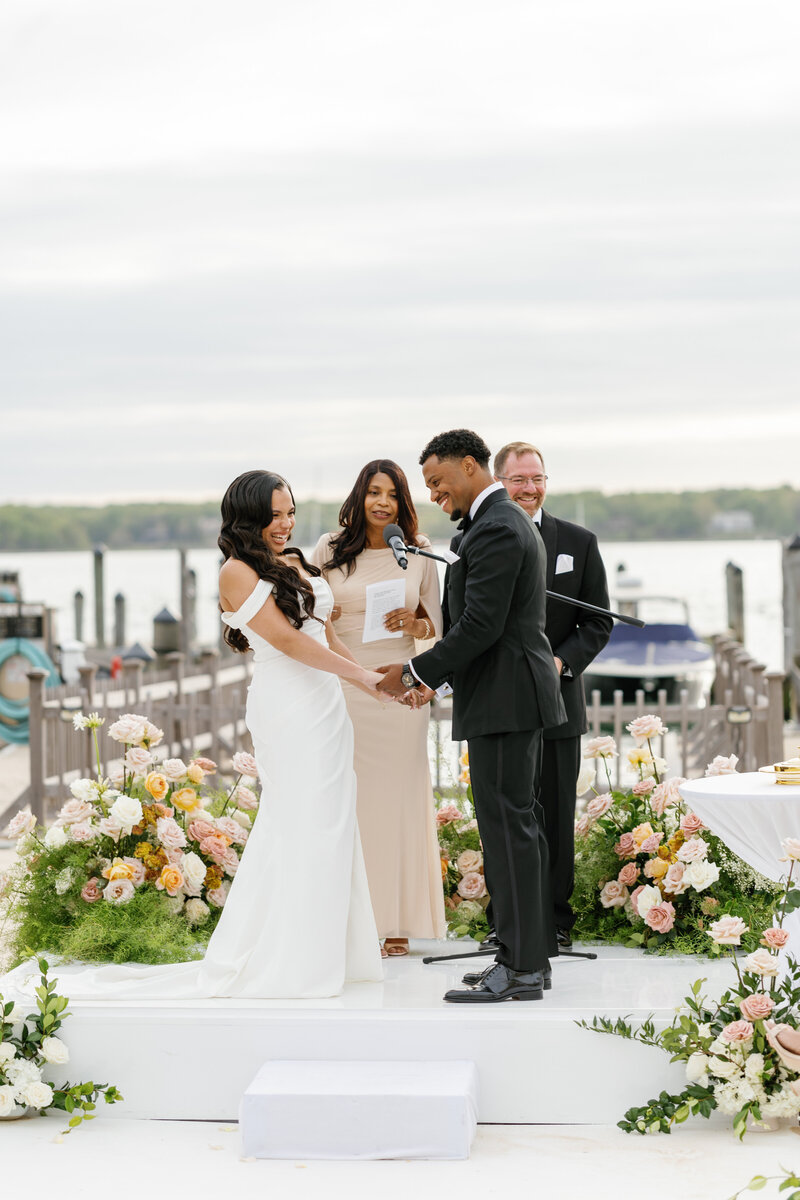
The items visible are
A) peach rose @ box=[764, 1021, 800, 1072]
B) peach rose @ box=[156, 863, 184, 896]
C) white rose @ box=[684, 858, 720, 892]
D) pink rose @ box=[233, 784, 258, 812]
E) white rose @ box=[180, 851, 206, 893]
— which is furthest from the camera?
pink rose @ box=[233, 784, 258, 812]

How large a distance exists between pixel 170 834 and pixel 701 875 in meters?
2.08

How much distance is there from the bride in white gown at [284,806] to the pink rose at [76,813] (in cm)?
86

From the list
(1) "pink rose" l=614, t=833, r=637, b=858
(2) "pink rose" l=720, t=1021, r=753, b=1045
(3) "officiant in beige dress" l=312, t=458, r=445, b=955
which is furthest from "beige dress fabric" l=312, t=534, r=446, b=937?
(2) "pink rose" l=720, t=1021, r=753, b=1045

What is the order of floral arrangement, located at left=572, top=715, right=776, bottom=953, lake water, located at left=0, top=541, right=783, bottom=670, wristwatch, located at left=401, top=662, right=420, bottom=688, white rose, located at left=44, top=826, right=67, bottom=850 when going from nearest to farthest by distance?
wristwatch, located at left=401, top=662, right=420, bottom=688 → floral arrangement, located at left=572, top=715, right=776, bottom=953 → white rose, located at left=44, top=826, right=67, bottom=850 → lake water, located at left=0, top=541, right=783, bottom=670

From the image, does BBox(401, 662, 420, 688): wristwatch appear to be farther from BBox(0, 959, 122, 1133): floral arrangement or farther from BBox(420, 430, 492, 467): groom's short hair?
BBox(0, 959, 122, 1133): floral arrangement

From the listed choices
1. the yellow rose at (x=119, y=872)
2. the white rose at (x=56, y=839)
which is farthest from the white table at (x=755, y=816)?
the white rose at (x=56, y=839)

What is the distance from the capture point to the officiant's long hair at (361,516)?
534cm

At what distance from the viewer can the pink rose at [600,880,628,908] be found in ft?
18.7

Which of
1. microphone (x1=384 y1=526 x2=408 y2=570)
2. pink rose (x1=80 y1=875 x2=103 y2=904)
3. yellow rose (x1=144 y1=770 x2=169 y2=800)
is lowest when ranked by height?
pink rose (x1=80 y1=875 x2=103 y2=904)

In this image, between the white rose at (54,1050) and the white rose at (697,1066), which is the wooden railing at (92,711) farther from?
the white rose at (697,1066)

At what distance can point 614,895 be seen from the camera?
18.7 ft

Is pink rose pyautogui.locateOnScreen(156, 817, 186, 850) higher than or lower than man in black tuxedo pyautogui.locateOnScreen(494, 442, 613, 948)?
lower

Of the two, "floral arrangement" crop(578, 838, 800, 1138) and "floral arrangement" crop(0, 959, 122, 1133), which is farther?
"floral arrangement" crop(0, 959, 122, 1133)

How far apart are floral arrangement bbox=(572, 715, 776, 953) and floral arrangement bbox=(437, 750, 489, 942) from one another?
41 centimetres
